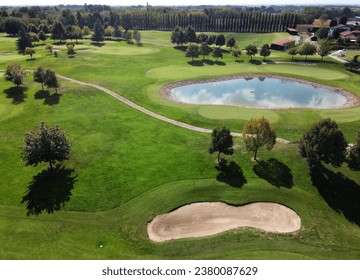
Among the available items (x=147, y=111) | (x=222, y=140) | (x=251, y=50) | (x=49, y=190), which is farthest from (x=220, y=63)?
(x=49, y=190)

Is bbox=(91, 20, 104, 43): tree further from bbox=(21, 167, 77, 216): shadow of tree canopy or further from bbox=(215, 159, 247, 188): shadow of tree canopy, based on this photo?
bbox=(215, 159, 247, 188): shadow of tree canopy

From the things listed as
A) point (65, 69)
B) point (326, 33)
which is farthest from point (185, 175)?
point (326, 33)

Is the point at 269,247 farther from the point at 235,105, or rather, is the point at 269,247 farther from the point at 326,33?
the point at 326,33

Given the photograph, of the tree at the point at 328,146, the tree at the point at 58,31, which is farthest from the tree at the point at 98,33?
the tree at the point at 328,146

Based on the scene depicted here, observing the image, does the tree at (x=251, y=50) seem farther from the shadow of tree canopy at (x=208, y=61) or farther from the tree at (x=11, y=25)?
the tree at (x=11, y=25)

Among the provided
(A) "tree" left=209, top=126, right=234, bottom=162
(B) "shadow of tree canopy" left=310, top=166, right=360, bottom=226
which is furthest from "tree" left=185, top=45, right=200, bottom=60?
(B) "shadow of tree canopy" left=310, top=166, right=360, bottom=226

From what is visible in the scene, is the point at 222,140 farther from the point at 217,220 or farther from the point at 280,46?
the point at 280,46
